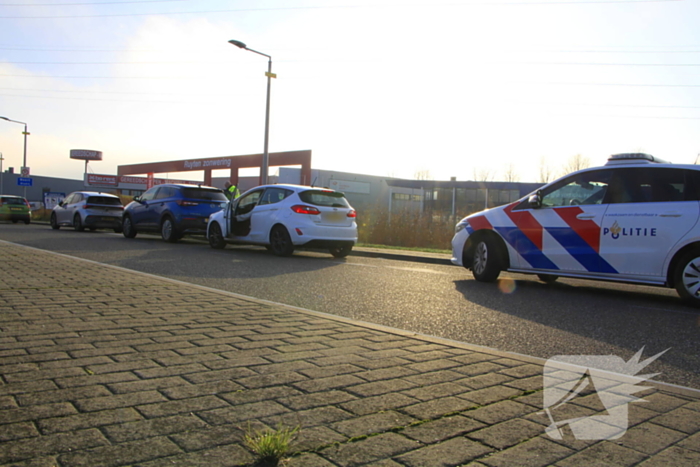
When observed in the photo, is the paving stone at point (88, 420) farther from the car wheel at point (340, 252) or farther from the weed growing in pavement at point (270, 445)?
the car wheel at point (340, 252)

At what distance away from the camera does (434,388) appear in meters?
3.44

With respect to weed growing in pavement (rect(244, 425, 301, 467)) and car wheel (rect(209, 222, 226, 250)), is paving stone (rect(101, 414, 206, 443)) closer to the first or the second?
weed growing in pavement (rect(244, 425, 301, 467))

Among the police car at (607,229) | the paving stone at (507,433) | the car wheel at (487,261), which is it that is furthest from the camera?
the car wheel at (487,261)

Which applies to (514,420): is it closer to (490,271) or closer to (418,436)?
(418,436)

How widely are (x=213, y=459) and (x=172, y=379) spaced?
1145mm

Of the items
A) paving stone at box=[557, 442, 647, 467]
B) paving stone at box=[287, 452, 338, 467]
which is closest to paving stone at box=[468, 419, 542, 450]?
paving stone at box=[557, 442, 647, 467]

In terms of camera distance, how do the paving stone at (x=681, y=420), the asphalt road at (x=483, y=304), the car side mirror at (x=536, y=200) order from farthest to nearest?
the car side mirror at (x=536, y=200) < the asphalt road at (x=483, y=304) < the paving stone at (x=681, y=420)

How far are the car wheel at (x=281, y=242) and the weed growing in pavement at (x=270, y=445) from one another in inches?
427

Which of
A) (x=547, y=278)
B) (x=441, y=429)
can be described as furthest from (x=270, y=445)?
(x=547, y=278)

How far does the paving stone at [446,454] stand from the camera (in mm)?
2457

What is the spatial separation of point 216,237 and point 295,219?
11.0ft

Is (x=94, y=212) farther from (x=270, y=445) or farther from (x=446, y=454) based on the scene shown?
(x=446, y=454)

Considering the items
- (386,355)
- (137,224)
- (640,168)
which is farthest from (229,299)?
(137,224)

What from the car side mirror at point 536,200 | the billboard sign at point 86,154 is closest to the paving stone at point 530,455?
the car side mirror at point 536,200
